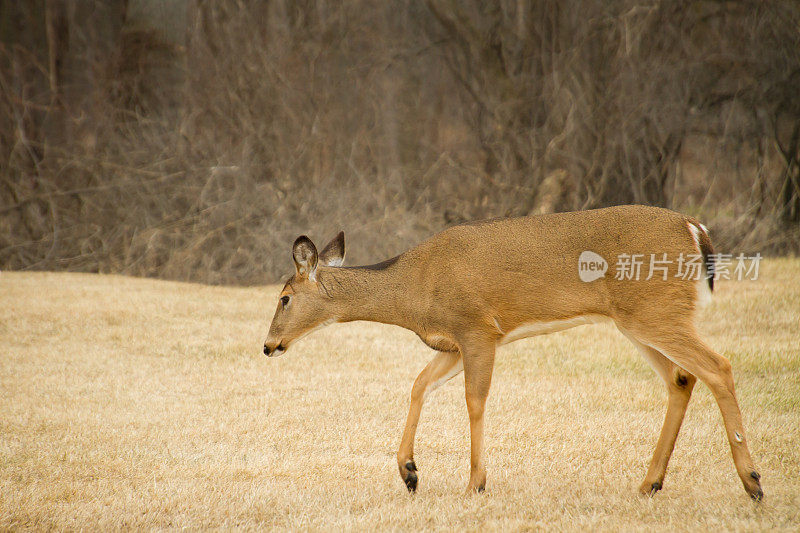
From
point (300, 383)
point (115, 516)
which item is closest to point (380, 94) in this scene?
point (300, 383)

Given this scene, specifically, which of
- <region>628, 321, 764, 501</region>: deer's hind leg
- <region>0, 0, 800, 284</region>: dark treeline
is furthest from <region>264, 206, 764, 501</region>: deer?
<region>0, 0, 800, 284</region>: dark treeline

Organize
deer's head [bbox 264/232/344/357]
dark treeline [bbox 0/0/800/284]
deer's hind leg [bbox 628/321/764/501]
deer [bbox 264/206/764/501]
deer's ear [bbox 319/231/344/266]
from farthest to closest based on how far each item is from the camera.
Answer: dark treeline [bbox 0/0/800/284] < deer's ear [bbox 319/231/344/266] < deer's head [bbox 264/232/344/357] < deer [bbox 264/206/764/501] < deer's hind leg [bbox 628/321/764/501]

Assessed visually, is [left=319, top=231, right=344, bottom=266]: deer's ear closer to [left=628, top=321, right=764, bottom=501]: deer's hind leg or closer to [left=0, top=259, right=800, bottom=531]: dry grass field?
Answer: [left=0, top=259, right=800, bottom=531]: dry grass field

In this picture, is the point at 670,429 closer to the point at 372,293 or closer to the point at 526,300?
the point at 526,300

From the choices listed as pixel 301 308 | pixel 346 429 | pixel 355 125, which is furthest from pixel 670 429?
pixel 355 125

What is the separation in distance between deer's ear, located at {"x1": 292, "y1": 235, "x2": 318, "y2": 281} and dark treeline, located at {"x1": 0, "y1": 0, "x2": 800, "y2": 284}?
8.44 meters

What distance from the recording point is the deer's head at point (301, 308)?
16.9 ft

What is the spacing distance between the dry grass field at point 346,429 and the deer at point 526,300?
375mm

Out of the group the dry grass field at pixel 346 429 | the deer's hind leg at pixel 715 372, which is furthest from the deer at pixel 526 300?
the dry grass field at pixel 346 429

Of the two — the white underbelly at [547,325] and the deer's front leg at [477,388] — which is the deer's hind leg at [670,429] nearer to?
the white underbelly at [547,325]

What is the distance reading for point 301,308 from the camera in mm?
5148

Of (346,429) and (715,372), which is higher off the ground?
(715,372)

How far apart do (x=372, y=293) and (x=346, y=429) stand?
1.64 m

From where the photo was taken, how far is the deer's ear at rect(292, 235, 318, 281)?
5.04 m
